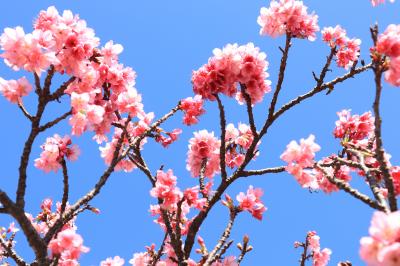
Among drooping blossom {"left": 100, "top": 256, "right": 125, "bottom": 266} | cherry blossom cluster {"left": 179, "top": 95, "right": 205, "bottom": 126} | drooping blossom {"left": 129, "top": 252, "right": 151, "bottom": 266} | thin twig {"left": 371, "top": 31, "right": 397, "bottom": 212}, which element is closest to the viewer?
thin twig {"left": 371, "top": 31, "right": 397, "bottom": 212}

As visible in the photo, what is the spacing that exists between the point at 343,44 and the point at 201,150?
2986 millimetres

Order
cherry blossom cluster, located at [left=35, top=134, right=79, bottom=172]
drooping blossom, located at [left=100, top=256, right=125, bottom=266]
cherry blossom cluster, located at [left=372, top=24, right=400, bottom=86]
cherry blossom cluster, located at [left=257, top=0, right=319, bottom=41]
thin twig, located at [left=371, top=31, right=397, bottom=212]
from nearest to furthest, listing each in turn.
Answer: thin twig, located at [left=371, top=31, right=397, bottom=212]
cherry blossom cluster, located at [left=372, top=24, right=400, bottom=86]
cherry blossom cluster, located at [left=35, top=134, right=79, bottom=172]
cherry blossom cluster, located at [left=257, top=0, right=319, bottom=41]
drooping blossom, located at [left=100, top=256, right=125, bottom=266]

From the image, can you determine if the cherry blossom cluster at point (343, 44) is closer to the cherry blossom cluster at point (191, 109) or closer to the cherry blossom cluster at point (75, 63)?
the cherry blossom cluster at point (191, 109)

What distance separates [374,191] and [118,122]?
4.13 m

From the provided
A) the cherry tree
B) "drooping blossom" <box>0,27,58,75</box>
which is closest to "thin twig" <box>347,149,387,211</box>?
the cherry tree

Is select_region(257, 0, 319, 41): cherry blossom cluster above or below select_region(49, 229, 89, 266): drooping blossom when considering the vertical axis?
above

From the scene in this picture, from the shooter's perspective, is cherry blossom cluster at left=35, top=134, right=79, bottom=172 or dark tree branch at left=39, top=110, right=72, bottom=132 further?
cherry blossom cluster at left=35, top=134, right=79, bottom=172

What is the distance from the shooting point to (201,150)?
695 cm

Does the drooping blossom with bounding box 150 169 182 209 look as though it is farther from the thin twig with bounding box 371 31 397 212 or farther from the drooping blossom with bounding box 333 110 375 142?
the drooping blossom with bounding box 333 110 375 142

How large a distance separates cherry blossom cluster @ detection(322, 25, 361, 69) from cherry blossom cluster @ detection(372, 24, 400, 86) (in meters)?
3.04

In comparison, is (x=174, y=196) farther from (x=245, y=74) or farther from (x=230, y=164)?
(x=230, y=164)

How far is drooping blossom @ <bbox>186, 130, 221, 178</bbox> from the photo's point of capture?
695cm

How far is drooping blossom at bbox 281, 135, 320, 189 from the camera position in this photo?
4.82 metres

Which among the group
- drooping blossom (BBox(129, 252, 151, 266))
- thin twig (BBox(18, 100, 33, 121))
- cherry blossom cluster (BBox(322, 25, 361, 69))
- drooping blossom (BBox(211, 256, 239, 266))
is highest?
cherry blossom cluster (BBox(322, 25, 361, 69))
